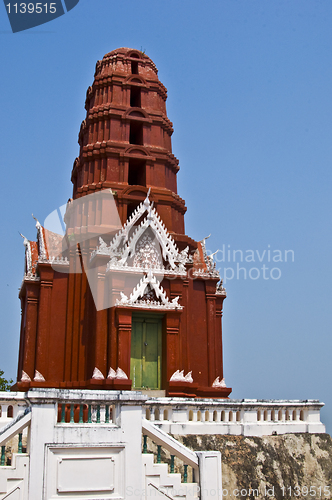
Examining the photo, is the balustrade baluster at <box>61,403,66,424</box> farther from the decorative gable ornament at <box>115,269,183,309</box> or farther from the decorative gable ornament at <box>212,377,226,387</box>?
the decorative gable ornament at <box>212,377,226,387</box>

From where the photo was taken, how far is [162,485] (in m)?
8.70

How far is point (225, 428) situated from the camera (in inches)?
487

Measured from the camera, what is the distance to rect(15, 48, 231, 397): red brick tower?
16656 mm

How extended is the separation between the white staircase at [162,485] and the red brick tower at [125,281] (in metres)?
6.81

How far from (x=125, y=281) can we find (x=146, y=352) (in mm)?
2303

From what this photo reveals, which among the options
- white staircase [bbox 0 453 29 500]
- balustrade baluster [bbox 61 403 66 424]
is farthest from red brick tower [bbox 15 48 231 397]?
white staircase [bbox 0 453 29 500]

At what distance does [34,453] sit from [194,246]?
38.7 ft

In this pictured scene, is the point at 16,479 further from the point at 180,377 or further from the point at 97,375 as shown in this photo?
the point at 180,377

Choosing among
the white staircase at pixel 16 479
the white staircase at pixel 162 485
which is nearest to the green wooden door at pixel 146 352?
the white staircase at pixel 162 485

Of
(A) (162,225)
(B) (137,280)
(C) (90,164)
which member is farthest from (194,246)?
(C) (90,164)

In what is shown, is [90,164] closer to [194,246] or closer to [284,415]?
[194,246]

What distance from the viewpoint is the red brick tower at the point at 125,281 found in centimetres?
1666

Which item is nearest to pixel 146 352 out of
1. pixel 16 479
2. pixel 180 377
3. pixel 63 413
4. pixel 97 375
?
pixel 180 377

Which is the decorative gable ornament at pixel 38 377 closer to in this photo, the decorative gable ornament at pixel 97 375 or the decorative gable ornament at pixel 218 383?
the decorative gable ornament at pixel 97 375
